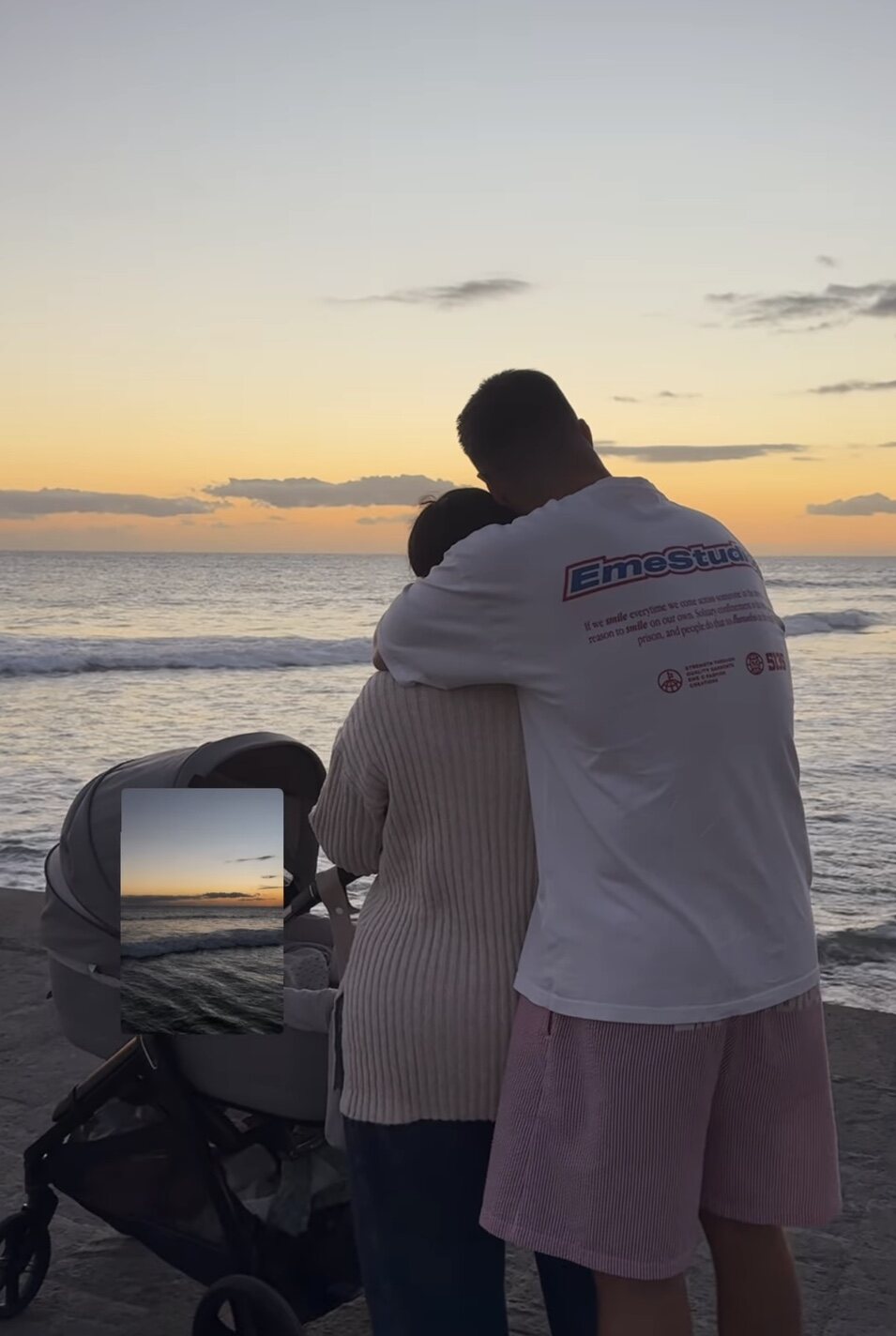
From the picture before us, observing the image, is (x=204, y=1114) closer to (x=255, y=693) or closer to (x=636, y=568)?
(x=636, y=568)

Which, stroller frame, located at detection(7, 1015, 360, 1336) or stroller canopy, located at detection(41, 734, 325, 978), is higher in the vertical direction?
stroller canopy, located at detection(41, 734, 325, 978)

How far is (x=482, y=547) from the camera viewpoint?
65.1 inches

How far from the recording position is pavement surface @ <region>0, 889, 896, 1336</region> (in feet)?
9.34

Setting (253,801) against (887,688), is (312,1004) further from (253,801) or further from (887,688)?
(887,688)

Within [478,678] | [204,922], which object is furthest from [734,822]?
[204,922]

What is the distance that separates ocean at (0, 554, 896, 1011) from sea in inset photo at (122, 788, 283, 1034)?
Answer: 4 centimetres

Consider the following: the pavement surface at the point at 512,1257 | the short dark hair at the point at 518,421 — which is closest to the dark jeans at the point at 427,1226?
the short dark hair at the point at 518,421

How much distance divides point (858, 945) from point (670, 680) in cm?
541

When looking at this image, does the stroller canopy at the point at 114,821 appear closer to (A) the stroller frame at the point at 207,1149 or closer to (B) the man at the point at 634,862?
(A) the stroller frame at the point at 207,1149

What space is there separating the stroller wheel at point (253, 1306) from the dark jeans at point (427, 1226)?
0.51 meters

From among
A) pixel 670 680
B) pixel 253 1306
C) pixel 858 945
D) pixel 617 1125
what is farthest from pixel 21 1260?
pixel 858 945

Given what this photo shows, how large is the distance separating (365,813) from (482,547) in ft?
1.37

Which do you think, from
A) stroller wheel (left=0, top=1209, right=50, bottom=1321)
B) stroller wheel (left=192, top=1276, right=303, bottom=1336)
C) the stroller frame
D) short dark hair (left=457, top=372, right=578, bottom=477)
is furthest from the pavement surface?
short dark hair (left=457, top=372, right=578, bottom=477)

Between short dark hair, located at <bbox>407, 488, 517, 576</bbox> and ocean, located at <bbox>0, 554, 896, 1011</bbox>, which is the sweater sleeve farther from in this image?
ocean, located at <bbox>0, 554, 896, 1011</bbox>
